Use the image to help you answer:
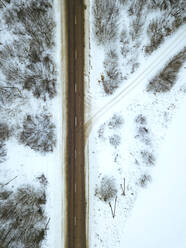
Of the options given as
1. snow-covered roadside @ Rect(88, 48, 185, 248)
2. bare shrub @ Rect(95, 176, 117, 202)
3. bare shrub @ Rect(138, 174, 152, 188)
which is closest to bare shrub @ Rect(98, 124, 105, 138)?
snow-covered roadside @ Rect(88, 48, 185, 248)

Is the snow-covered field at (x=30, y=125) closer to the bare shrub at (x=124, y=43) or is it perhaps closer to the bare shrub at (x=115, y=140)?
the bare shrub at (x=115, y=140)

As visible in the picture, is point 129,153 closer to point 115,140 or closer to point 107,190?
point 115,140

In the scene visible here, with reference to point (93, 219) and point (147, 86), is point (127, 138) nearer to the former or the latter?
point (147, 86)

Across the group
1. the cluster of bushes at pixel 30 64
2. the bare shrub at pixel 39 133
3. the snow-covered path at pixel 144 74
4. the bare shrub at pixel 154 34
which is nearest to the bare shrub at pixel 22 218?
the cluster of bushes at pixel 30 64

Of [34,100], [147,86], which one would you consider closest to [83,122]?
[34,100]

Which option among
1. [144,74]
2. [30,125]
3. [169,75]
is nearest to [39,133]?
[30,125]

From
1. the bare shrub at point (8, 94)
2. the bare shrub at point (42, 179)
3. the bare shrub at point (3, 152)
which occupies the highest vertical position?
the bare shrub at point (8, 94)

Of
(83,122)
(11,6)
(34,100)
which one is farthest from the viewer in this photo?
(83,122)
